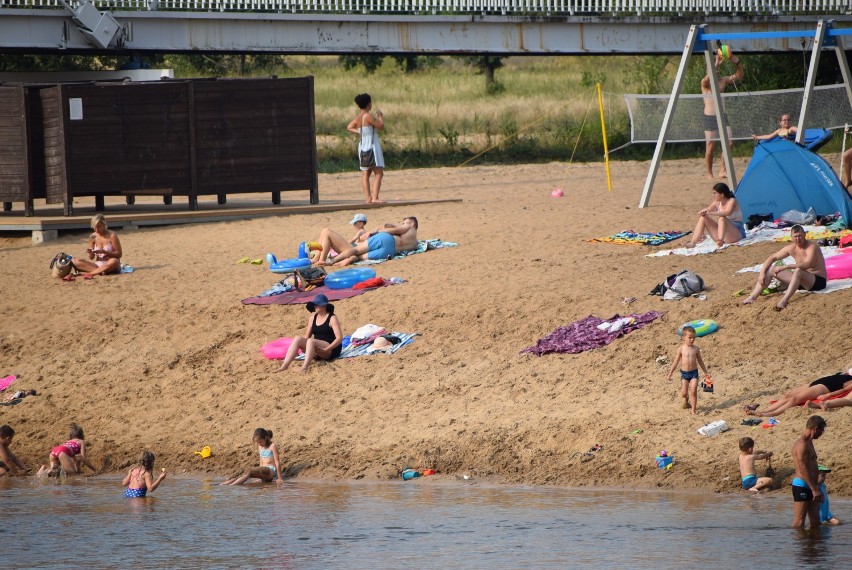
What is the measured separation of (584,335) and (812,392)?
8.83 ft

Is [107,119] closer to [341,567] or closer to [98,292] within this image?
[98,292]

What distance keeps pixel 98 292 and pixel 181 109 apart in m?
4.61

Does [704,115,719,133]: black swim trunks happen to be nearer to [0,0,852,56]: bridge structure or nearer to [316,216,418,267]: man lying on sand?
[316,216,418,267]: man lying on sand

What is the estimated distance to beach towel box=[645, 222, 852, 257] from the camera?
48.9 ft

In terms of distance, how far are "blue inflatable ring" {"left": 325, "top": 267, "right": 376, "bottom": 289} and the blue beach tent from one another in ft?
16.0

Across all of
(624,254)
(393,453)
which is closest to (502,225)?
(624,254)

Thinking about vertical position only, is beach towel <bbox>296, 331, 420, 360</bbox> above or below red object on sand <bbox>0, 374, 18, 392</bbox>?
above

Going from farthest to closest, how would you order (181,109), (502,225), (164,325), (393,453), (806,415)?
(181,109)
(502,225)
(164,325)
(393,453)
(806,415)

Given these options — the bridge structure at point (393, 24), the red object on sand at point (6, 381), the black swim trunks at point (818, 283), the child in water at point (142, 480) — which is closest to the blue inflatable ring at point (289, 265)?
the red object on sand at point (6, 381)

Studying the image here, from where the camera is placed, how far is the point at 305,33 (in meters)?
27.4

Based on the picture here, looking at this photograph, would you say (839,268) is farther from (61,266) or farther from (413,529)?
(61,266)

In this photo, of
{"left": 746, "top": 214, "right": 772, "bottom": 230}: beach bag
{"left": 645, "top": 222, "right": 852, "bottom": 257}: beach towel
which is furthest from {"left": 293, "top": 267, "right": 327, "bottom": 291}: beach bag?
{"left": 746, "top": 214, "right": 772, "bottom": 230}: beach bag

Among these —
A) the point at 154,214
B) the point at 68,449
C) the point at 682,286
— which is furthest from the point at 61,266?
the point at 682,286

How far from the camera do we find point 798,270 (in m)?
12.3
